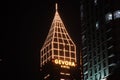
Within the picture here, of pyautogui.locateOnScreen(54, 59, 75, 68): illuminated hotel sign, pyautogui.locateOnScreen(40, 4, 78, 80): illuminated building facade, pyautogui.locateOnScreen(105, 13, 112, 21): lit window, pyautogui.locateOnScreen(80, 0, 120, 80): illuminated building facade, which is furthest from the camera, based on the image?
pyautogui.locateOnScreen(54, 59, 75, 68): illuminated hotel sign

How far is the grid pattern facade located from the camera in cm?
13027

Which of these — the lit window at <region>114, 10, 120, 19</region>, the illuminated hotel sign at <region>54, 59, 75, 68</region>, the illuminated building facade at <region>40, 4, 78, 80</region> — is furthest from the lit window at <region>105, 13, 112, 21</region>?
the illuminated hotel sign at <region>54, 59, 75, 68</region>

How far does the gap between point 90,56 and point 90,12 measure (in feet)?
41.4

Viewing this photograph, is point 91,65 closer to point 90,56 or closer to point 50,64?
point 90,56

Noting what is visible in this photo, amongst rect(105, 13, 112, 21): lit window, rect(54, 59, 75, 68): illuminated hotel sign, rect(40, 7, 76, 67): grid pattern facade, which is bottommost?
rect(54, 59, 75, 68): illuminated hotel sign

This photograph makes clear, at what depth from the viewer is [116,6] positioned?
122000 millimetres

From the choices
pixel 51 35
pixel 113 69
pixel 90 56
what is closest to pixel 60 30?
pixel 51 35

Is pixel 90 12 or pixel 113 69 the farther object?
pixel 90 12

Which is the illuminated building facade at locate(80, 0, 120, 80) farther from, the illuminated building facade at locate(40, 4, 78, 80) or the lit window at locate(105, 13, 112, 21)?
the illuminated building facade at locate(40, 4, 78, 80)

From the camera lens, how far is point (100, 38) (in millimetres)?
122688

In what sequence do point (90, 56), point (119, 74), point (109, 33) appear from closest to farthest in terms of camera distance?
point (119, 74) → point (109, 33) → point (90, 56)

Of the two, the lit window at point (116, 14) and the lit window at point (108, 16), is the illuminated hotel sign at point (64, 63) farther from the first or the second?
the lit window at point (116, 14)

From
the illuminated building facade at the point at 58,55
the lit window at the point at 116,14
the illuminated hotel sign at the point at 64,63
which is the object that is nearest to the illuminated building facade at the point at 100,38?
the lit window at the point at 116,14

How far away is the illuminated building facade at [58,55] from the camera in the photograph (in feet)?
425
